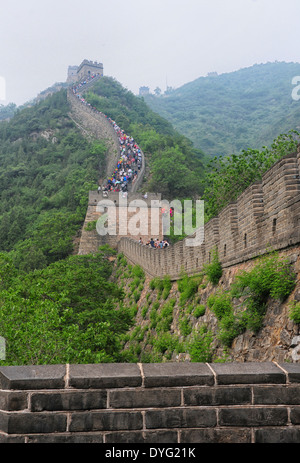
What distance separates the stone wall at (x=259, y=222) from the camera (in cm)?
698

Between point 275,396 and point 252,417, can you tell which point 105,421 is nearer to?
point 252,417

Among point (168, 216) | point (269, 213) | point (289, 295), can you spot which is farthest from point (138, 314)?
point (168, 216)

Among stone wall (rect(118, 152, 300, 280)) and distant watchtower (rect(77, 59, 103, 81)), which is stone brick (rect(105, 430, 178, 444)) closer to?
stone wall (rect(118, 152, 300, 280))

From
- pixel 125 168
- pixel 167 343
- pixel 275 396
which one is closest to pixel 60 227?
pixel 125 168

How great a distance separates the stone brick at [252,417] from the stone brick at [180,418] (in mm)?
93

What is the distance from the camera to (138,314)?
18906mm

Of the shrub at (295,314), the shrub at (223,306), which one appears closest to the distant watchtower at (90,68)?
the shrub at (223,306)

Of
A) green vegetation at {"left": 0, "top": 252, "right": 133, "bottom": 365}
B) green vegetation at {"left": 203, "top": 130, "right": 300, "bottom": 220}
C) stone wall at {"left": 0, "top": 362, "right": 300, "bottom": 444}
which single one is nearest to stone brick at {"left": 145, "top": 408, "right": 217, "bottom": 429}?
stone wall at {"left": 0, "top": 362, "right": 300, "bottom": 444}

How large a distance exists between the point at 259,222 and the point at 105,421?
17.9 ft

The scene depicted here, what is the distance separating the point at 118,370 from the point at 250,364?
3.50 ft

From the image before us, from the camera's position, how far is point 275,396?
3.76 m

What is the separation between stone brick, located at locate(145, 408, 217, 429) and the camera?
366 centimetres

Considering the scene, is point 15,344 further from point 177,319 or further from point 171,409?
point 171,409
